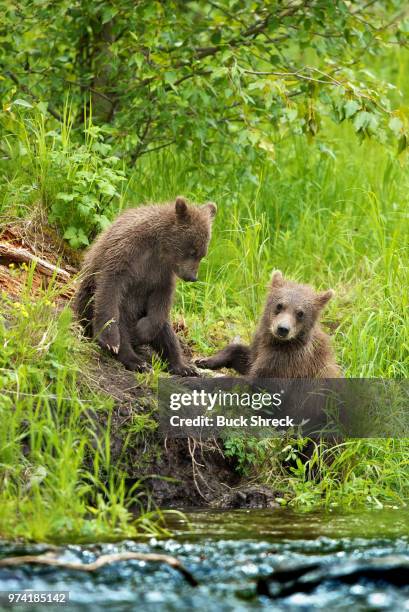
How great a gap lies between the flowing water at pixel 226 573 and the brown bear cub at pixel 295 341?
1740 mm

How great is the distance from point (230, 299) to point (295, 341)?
140cm

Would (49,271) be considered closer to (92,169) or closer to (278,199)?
(92,169)

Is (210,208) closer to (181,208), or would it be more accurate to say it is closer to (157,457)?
(181,208)

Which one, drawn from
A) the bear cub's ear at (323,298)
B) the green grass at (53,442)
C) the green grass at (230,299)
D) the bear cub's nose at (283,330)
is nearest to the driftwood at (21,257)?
the green grass at (230,299)

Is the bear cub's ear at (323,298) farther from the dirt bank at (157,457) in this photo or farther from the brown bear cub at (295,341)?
the dirt bank at (157,457)

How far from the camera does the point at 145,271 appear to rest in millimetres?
7094

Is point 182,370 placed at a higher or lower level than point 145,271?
lower

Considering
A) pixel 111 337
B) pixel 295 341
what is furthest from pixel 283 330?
pixel 111 337

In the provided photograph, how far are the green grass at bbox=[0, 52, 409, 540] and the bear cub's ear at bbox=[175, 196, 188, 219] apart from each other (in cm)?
97

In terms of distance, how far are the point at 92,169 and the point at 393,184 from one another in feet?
10.4

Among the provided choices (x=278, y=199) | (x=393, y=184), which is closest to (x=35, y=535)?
(x=278, y=199)

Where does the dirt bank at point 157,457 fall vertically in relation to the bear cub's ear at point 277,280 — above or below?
below

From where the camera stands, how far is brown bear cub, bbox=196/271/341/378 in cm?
716

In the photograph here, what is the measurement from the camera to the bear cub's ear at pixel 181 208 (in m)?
7.09
